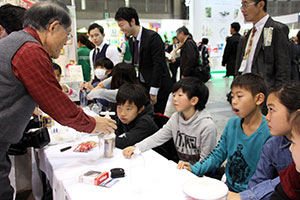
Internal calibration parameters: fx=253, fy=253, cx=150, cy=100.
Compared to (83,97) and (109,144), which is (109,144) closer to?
(109,144)

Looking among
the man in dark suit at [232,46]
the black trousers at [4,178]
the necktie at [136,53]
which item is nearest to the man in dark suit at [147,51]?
the necktie at [136,53]

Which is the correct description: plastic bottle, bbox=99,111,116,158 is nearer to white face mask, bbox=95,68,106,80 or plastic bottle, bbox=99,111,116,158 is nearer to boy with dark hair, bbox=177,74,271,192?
boy with dark hair, bbox=177,74,271,192

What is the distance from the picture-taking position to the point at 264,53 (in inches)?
A: 87.4

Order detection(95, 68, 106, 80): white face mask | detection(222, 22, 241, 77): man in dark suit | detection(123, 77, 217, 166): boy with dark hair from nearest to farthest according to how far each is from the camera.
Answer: detection(123, 77, 217, 166): boy with dark hair < detection(95, 68, 106, 80): white face mask < detection(222, 22, 241, 77): man in dark suit

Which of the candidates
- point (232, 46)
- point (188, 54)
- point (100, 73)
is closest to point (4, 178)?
point (100, 73)

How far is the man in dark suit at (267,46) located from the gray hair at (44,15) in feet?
5.53

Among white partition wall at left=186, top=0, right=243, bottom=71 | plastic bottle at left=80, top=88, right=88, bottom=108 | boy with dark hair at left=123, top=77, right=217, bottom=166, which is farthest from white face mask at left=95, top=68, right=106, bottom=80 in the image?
white partition wall at left=186, top=0, right=243, bottom=71

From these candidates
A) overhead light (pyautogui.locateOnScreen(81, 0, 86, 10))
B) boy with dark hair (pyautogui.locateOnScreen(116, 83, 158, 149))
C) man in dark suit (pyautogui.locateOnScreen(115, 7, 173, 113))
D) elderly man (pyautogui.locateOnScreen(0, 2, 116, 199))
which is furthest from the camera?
overhead light (pyautogui.locateOnScreen(81, 0, 86, 10))

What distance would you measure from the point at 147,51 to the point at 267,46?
116 centimetres

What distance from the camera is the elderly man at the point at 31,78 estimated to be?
40.6 inches

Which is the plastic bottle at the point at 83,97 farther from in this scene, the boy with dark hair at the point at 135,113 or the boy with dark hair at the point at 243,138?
the boy with dark hair at the point at 243,138

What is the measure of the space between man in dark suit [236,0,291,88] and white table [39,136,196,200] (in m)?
1.40

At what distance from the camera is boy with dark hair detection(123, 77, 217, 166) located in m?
1.74

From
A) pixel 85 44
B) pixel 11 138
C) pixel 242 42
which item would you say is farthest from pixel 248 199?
pixel 85 44
